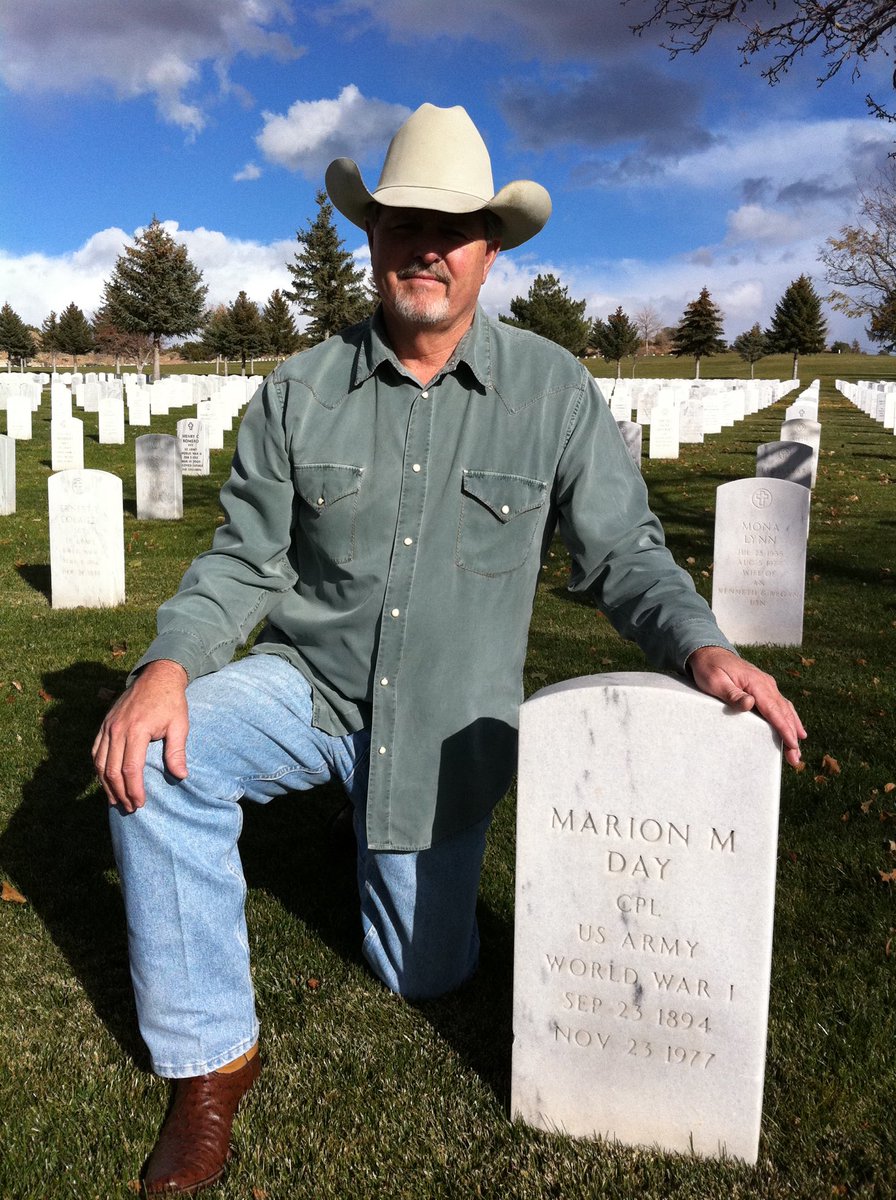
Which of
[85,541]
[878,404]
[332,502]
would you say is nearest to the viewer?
[332,502]

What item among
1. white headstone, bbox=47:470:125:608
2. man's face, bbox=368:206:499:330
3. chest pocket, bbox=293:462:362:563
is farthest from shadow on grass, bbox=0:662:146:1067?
white headstone, bbox=47:470:125:608

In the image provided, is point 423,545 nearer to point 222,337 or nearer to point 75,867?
point 75,867

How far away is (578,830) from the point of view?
94.6 inches

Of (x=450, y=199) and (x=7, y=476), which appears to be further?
(x=7, y=476)

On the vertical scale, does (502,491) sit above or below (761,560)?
above

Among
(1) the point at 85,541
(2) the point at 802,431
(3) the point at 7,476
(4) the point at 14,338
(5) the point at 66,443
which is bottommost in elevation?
(1) the point at 85,541

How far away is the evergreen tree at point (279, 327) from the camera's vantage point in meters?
70.1

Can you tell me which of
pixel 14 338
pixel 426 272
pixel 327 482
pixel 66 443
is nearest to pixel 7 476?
pixel 66 443

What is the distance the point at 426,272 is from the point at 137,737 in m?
1.54

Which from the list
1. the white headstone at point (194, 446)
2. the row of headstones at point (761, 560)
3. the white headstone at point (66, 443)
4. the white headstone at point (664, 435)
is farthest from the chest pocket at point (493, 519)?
the white headstone at point (664, 435)

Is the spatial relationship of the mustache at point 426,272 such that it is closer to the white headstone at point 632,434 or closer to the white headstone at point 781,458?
the white headstone at point 781,458

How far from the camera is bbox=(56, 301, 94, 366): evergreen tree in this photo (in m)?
74.3

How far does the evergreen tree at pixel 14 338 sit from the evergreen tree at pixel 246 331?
1400 centimetres

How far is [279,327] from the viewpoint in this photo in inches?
2795
